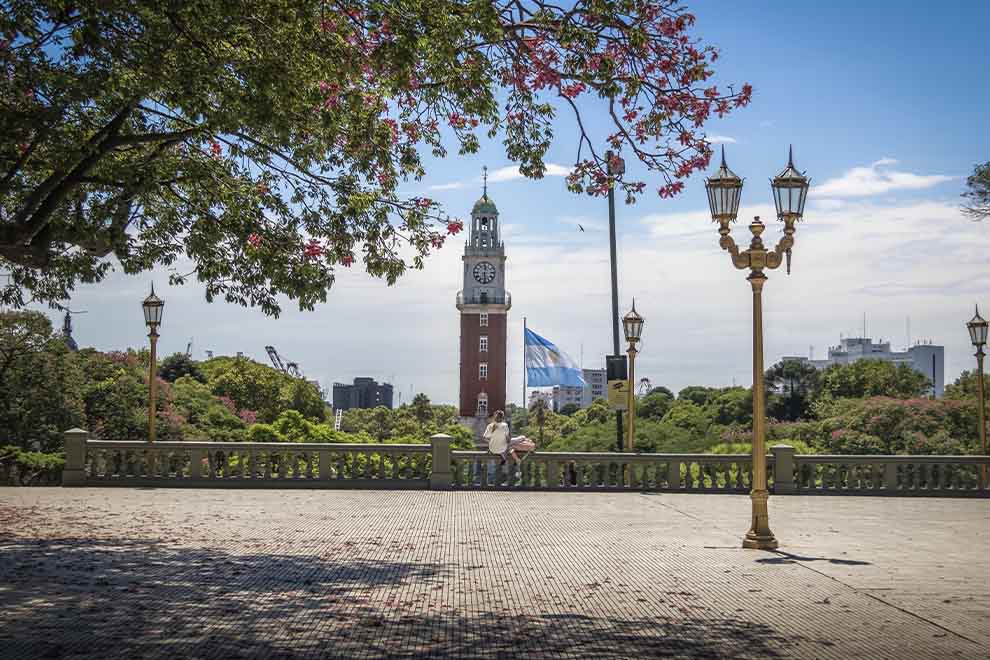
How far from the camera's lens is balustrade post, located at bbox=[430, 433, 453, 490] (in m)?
22.7

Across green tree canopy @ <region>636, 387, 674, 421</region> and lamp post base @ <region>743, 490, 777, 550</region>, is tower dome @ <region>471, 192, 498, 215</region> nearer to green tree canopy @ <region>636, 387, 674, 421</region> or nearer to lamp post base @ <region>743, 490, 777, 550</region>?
green tree canopy @ <region>636, 387, 674, 421</region>

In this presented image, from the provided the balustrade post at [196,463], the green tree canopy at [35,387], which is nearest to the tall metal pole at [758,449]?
the balustrade post at [196,463]

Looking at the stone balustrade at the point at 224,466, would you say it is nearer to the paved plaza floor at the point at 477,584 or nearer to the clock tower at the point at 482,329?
the paved plaza floor at the point at 477,584

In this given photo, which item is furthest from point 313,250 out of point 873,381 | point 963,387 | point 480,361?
point 480,361

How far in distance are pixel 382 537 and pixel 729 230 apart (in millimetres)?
6336

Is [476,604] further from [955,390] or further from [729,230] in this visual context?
[955,390]

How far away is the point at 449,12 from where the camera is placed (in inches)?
402

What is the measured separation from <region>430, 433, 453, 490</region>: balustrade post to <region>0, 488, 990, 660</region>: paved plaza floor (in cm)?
453

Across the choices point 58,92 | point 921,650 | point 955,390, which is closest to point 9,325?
point 58,92

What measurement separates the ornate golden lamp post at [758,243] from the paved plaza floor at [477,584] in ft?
3.95

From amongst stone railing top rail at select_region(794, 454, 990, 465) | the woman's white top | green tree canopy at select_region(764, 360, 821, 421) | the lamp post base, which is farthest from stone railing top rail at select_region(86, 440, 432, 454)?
green tree canopy at select_region(764, 360, 821, 421)

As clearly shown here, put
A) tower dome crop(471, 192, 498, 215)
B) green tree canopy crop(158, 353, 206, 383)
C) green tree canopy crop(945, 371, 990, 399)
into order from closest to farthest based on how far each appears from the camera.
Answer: green tree canopy crop(945, 371, 990, 399)
green tree canopy crop(158, 353, 206, 383)
tower dome crop(471, 192, 498, 215)

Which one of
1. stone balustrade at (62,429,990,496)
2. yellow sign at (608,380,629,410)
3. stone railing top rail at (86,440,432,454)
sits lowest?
stone balustrade at (62,429,990,496)

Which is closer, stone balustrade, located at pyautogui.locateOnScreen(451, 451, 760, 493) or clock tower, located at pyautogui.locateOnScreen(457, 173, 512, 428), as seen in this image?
stone balustrade, located at pyautogui.locateOnScreen(451, 451, 760, 493)
